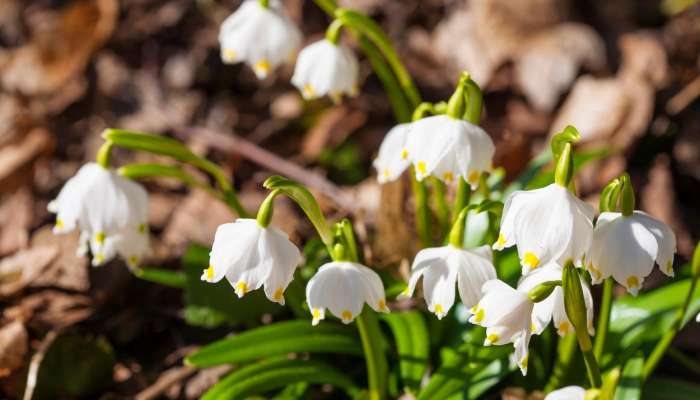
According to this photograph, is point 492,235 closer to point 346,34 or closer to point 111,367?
point 111,367

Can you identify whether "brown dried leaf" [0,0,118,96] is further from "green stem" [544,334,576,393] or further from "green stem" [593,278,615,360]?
"green stem" [593,278,615,360]

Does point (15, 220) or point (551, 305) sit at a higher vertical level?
point (551, 305)

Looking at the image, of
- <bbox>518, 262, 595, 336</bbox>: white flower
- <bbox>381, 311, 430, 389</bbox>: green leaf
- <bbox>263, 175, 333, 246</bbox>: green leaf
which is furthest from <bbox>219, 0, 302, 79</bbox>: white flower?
<bbox>518, 262, 595, 336</bbox>: white flower

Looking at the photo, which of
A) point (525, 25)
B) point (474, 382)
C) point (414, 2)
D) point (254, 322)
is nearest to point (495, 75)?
point (525, 25)

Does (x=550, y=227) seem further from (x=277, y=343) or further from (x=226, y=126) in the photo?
(x=226, y=126)

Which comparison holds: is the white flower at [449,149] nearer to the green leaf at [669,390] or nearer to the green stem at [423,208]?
the green stem at [423,208]

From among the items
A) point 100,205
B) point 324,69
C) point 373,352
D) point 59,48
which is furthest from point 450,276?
point 59,48
